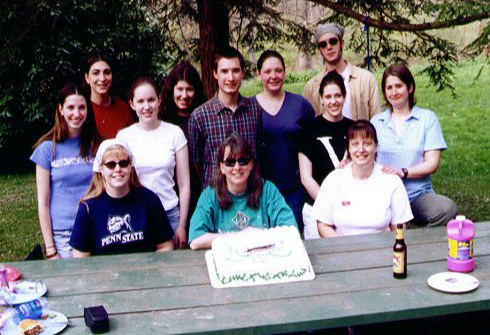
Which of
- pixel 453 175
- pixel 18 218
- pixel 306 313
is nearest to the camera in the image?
pixel 306 313

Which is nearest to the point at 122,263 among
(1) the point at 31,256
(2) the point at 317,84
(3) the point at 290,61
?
(1) the point at 31,256

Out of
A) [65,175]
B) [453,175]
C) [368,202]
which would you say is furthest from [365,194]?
[453,175]

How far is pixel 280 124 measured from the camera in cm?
454

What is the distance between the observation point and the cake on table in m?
3.18

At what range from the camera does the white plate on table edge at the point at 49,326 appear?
8.88 ft

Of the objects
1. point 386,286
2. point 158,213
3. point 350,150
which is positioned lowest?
point 386,286

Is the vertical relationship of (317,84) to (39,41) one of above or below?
below

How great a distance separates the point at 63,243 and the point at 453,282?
226 cm

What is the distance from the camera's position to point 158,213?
382 centimetres

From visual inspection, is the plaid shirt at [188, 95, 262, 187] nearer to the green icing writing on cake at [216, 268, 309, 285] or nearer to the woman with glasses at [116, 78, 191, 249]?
the woman with glasses at [116, 78, 191, 249]

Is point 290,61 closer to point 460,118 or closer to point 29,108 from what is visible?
point 460,118

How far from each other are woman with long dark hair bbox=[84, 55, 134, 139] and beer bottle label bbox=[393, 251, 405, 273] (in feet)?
7.09

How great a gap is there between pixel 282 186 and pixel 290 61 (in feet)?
57.7

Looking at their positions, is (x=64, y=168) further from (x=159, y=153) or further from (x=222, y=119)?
(x=222, y=119)
